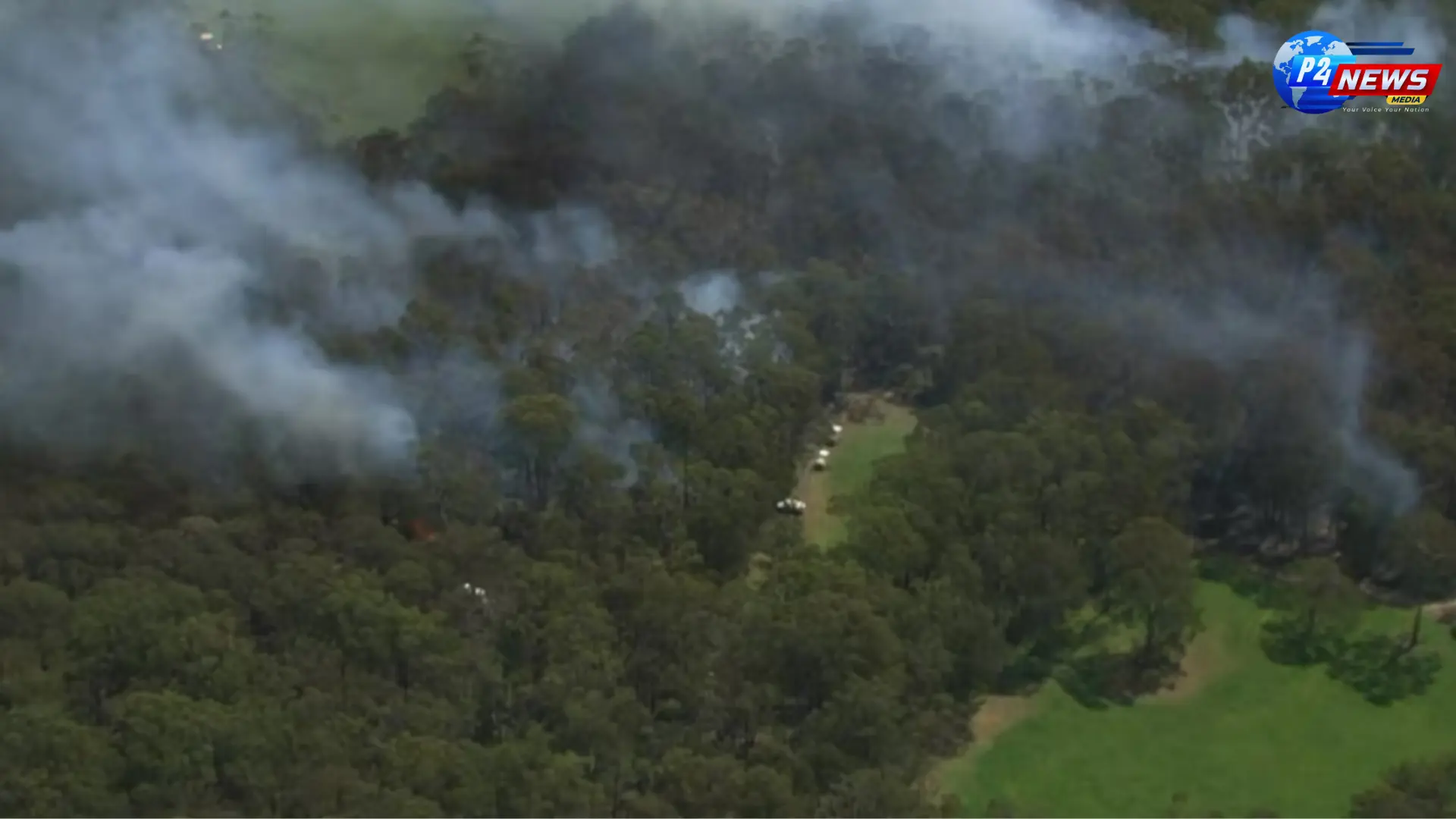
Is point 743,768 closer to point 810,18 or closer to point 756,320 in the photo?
point 756,320

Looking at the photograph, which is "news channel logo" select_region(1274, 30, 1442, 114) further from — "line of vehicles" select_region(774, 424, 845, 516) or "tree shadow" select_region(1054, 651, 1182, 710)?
"tree shadow" select_region(1054, 651, 1182, 710)

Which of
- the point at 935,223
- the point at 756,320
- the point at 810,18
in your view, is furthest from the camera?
the point at 810,18

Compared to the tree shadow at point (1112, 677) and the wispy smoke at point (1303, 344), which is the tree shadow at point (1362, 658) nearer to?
the tree shadow at point (1112, 677)

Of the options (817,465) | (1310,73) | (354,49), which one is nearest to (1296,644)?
(817,465)

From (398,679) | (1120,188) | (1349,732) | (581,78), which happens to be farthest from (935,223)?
(398,679)

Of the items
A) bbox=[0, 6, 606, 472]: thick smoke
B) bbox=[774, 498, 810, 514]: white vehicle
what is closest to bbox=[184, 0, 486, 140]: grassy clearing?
bbox=[0, 6, 606, 472]: thick smoke

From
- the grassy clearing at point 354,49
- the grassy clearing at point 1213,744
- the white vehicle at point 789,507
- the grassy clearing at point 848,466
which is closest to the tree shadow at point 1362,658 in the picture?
the grassy clearing at point 1213,744
